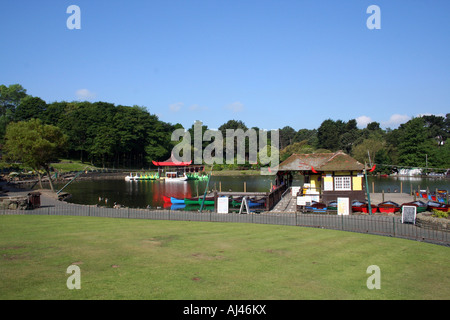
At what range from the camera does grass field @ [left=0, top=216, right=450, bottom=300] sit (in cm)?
1044

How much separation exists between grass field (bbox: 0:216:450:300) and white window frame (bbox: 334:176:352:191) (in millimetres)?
19359

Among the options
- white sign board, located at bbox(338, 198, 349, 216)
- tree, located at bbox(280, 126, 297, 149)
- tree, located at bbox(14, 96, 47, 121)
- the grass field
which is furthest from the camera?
tree, located at bbox(280, 126, 297, 149)

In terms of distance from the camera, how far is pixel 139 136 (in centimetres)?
12438

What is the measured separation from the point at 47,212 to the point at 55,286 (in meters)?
22.6

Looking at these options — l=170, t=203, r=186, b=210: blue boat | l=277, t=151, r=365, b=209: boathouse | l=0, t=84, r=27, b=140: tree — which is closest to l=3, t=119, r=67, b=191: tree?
l=170, t=203, r=186, b=210: blue boat

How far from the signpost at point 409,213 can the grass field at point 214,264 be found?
5.84 m

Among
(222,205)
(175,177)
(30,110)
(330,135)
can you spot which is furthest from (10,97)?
(222,205)

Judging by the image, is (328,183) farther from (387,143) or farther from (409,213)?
(387,143)

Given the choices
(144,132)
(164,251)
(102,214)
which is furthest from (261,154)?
(164,251)

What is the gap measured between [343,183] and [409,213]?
14623 millimetres

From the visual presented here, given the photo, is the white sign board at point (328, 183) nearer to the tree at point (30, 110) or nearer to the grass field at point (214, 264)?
the grass field at point (214, 264)

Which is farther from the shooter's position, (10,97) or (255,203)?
(10,97)

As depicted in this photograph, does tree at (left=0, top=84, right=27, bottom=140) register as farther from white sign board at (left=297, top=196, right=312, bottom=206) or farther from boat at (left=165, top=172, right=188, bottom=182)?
white sign board at (left=297, top=196, right=312, bottom=206)

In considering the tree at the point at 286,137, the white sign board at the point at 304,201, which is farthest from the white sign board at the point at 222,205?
the tree at the point at 286,137
